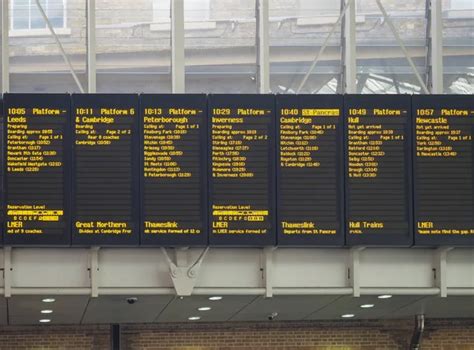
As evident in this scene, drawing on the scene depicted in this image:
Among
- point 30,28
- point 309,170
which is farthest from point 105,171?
point 309,170

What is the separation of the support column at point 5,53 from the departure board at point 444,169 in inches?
225

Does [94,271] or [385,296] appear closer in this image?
[94,271]

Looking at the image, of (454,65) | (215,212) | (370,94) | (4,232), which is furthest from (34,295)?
(454,65)

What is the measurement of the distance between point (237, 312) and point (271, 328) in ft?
5.01

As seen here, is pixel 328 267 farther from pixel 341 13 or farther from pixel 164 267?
pixel 341 13

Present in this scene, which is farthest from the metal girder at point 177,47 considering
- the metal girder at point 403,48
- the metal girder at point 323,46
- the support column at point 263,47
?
the metal girder at point 403,48

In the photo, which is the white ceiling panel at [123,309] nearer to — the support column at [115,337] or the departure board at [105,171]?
the support column at [115,337]

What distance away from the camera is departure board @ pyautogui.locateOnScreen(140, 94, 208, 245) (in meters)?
18.8

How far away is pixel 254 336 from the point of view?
22875 millimetres

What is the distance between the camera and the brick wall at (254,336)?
22484mm

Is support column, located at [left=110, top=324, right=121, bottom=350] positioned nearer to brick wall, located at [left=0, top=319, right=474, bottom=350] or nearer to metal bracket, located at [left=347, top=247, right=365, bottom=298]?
brick wall, located at [left=0, top=319, right=474, bottom=350]

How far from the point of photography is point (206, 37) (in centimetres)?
1989

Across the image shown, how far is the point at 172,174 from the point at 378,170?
9.39ft

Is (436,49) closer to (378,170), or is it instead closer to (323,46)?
(323,46)
